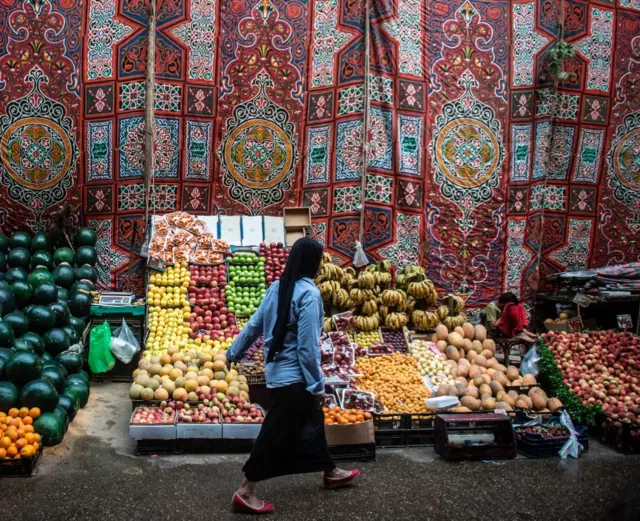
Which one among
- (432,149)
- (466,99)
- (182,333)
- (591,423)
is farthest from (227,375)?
(466,99)

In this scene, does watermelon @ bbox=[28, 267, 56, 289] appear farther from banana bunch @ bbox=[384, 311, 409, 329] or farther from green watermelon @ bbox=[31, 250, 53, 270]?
banana bunch @ bbox=[384, 311, 409, 329]

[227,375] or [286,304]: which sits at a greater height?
[286,304]

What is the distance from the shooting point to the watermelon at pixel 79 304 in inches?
288

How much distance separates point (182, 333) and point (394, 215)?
3.31 m

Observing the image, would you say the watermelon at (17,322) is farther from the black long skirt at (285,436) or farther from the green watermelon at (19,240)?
the black long skirt at (285,436)

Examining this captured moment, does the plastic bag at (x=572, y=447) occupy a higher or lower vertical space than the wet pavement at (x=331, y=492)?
higher

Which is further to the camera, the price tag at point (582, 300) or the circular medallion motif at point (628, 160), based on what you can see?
the circular medallion motif at point (628, 160)

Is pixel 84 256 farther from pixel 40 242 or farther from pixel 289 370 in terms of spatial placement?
pixel 289 370

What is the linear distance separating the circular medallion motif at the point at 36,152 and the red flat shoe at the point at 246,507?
556 centimetres

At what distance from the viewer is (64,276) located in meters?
7.63

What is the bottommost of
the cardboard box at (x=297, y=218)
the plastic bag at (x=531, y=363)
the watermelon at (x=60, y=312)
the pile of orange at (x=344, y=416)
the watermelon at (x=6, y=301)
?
the pile of orange at (x=344, y=416)

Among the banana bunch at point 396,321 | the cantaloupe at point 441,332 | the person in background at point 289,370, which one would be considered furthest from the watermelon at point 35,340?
the cantaloupe at point 441,332

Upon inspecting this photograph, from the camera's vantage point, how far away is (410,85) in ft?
29.0

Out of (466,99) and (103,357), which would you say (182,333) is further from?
(466,99)
